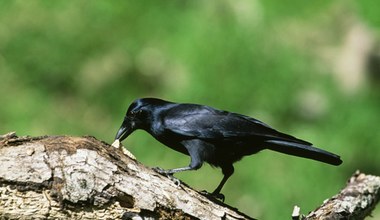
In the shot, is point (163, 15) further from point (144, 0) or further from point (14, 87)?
point (14, 87)

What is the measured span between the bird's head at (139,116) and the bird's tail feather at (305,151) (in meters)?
0.77

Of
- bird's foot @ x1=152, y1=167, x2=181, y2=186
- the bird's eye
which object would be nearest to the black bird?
the bird's eye

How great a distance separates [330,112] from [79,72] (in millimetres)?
2964

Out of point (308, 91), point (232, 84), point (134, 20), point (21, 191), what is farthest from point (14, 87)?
point (21, 191)

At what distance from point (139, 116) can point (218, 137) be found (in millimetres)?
582

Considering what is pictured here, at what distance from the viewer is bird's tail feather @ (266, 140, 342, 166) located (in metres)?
5.23

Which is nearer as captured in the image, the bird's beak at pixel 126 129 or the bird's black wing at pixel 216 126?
the bird's black wing at pixel 216 126

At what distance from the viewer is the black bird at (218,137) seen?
5270mm

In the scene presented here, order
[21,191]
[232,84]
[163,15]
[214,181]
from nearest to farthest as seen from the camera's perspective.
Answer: [21,191] < [214,181] < [232,84] < [163,15]

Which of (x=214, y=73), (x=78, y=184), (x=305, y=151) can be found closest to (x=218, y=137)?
(x=305, y=151)

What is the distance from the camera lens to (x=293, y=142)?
5.30 meters

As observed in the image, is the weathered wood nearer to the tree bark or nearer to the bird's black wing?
the bird's black wing

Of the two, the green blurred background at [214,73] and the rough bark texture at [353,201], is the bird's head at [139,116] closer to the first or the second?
the rough bark texture at [353,201]

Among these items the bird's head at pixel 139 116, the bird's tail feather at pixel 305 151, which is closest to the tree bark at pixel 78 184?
the bird's tail feather at pixel 305 151
